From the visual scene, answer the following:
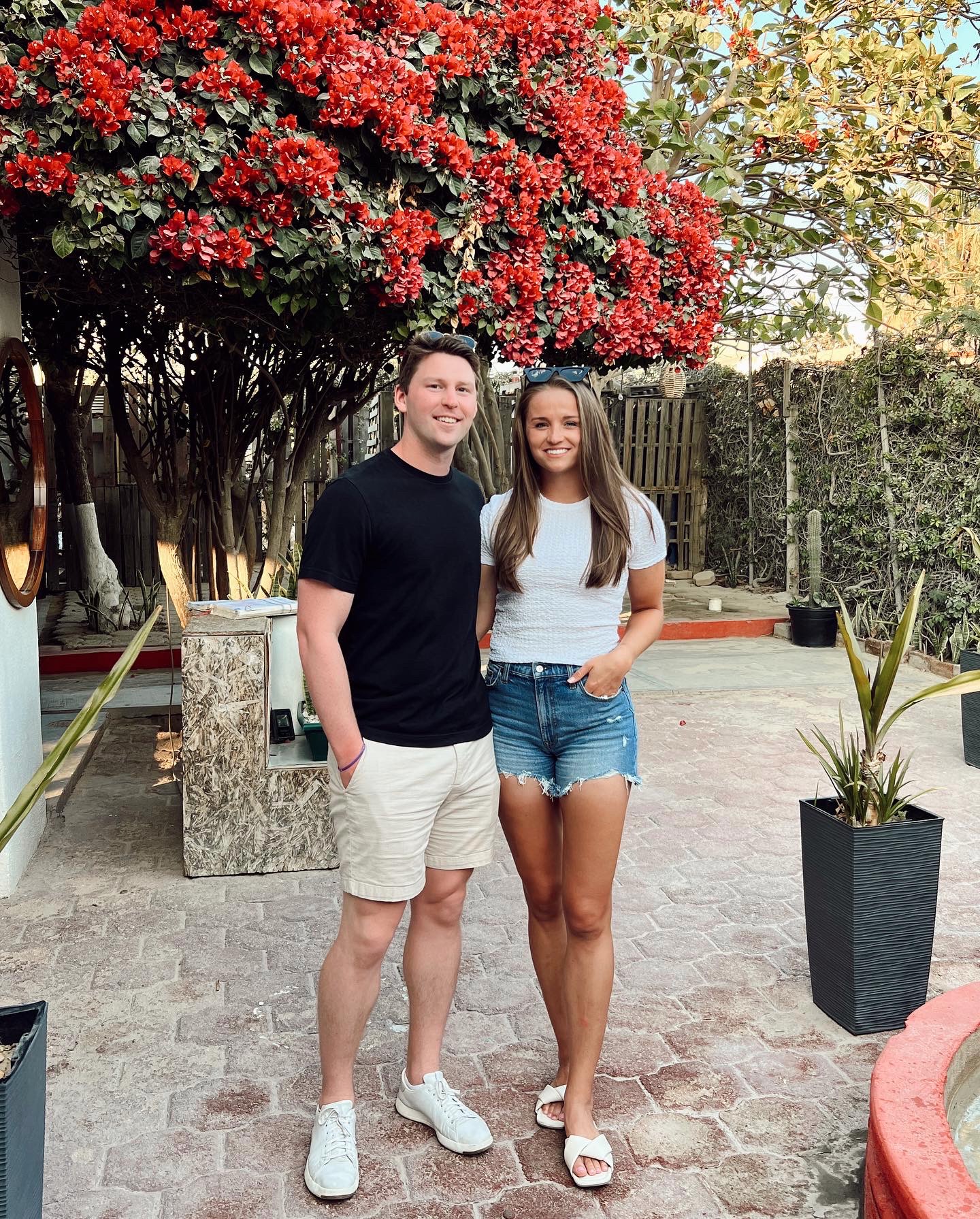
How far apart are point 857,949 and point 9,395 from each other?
4.83m

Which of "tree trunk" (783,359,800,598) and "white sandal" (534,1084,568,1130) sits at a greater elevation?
"tree trunk" (783,359,800,598)

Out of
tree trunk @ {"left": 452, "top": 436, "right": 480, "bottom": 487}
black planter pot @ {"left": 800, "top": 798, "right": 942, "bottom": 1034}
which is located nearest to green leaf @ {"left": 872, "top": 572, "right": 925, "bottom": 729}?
black planter pot @ {"left": 800, "top": 798, "right": 942, "bottom": 1034}

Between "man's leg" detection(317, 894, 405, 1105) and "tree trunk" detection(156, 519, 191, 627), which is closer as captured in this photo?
"man's leg" detection(317, 894, 405, 1105)

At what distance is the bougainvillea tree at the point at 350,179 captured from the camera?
358 centimetres

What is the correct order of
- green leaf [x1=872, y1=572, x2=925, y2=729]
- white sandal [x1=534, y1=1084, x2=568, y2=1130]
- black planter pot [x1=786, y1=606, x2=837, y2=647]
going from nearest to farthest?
white sandal [x1=534, y1=1084, x2=568, y2=1130], green leaf [x1=872, y1=572, x2=925, y2=729], black planter pot [x1=786, y1=606, x2=837, y2=647]

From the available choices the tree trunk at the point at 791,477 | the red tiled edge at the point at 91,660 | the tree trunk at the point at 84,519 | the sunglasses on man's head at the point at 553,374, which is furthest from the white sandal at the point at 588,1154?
the tree trunk at the point at 791,477

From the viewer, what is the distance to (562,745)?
264cm

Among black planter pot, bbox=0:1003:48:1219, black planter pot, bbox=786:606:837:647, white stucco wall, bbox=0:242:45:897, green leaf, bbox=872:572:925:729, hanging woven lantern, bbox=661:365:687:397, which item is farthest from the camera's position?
hanging woven lantern, bbox=661:365:687:397

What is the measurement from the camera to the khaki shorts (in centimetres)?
252

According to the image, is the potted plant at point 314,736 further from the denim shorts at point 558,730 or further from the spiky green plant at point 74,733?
the spiky green plant at point 74,733

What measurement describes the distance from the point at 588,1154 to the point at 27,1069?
1327mm

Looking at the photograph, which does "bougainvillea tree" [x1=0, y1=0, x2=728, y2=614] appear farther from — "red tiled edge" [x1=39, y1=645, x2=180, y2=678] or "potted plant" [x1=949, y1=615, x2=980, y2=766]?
"red tiled edge" [x1=39, y1=645, x2=180, y2=678]

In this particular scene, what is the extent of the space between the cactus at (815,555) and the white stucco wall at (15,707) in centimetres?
739

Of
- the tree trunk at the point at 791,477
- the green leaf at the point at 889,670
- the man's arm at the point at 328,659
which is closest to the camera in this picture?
the man's arm at the point at 328,659
